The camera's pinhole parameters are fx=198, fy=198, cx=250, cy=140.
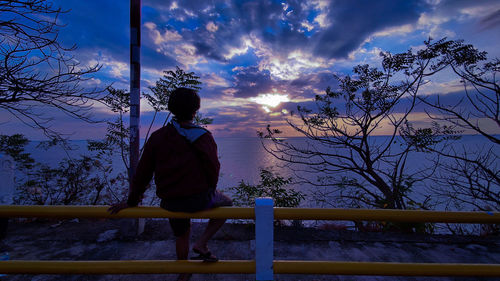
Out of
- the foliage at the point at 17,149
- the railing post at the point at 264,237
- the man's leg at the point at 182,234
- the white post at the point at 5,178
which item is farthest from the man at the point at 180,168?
the foliage at the point at 17,149

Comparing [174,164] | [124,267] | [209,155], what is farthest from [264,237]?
[124,267]

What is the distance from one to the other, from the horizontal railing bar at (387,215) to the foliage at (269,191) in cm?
390

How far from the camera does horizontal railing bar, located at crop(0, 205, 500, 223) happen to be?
1389 millimetres

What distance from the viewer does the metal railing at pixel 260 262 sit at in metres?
1.40

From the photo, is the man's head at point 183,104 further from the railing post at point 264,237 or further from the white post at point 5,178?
the white post at point 5,178

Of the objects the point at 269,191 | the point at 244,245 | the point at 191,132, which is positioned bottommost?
the point at 244,245

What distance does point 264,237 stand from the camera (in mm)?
1425

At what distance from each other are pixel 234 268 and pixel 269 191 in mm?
4145

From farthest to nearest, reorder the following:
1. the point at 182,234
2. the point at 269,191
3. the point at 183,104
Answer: the point at 269,191 < the point at 182,234 < the point at 183,104

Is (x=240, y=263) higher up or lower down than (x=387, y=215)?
lower down

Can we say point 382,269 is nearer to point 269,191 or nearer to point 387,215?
point 387,215

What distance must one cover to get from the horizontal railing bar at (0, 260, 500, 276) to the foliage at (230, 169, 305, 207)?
380 centimetres

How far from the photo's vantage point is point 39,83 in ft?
11.8

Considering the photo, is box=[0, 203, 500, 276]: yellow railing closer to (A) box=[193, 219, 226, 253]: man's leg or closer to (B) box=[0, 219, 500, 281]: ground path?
A: (A) box=[193, 219, 226, 253]: man's leg
